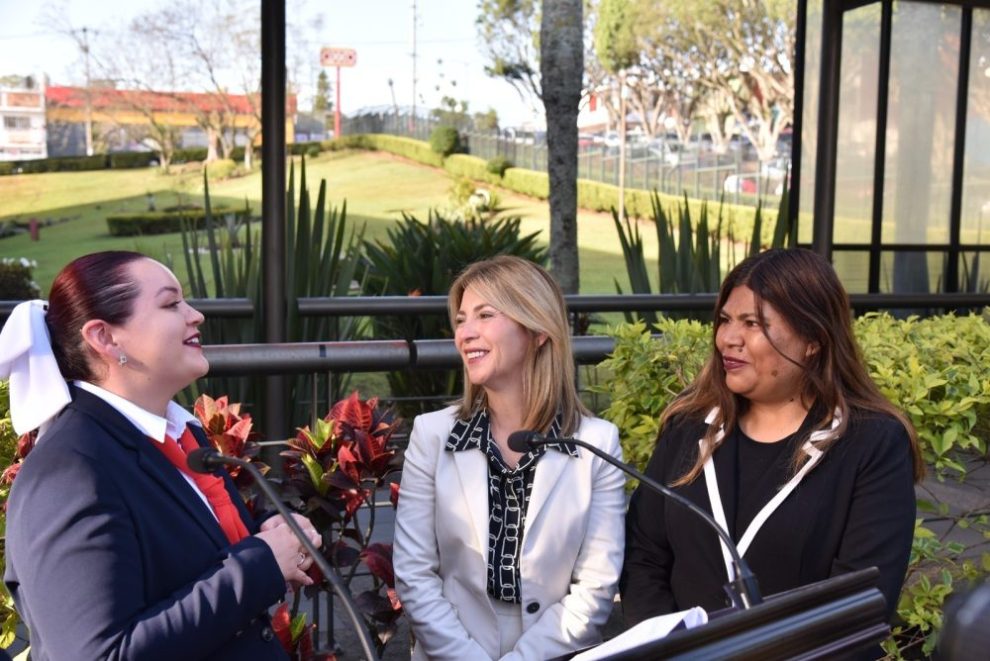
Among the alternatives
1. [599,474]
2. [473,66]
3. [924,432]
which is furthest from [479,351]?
[473,66]

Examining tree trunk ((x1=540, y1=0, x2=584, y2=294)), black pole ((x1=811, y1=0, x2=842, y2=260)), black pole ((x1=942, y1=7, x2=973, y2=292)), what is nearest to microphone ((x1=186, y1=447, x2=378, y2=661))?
black pole ((x1=811, y1=0, x2=842, y2=260))

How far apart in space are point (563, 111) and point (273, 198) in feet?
21.2

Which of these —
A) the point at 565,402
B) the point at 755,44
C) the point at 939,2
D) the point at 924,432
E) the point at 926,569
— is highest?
the point at 755,44

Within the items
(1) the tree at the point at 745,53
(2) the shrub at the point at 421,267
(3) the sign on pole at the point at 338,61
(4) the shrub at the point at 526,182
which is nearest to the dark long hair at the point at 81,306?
(2) the shrub at the point at 421,267

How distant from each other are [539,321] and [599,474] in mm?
395

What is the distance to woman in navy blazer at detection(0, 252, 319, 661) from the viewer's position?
68.8 inches

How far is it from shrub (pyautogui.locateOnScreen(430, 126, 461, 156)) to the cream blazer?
36643 mm

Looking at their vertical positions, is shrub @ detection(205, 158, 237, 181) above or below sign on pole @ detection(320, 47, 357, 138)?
below

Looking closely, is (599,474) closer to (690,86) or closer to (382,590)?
(382,590)

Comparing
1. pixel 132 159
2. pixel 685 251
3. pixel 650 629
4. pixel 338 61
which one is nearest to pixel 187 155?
pixel 132 159

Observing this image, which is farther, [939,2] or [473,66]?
[473,66]

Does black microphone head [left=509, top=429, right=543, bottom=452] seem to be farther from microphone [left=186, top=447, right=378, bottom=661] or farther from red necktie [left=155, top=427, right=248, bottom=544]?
red necktie [left=155, top=427, right=248, bottom=544]

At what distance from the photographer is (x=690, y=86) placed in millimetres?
47969

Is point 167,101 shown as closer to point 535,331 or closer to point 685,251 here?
point 685,251
